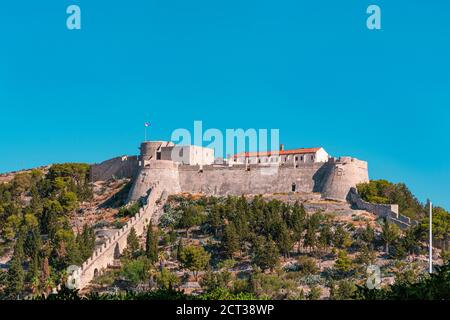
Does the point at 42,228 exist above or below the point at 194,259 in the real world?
above

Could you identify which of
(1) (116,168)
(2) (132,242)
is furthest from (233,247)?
(1) (116,168)

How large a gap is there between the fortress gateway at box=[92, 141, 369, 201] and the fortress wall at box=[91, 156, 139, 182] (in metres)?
0.47

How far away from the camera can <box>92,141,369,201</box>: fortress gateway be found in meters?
67.2

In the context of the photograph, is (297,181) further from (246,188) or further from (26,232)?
(26,232)

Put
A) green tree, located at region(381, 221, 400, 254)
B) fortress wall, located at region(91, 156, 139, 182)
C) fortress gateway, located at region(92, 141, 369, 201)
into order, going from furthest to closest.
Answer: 1. fortress wall, located at region(91, 156, 139, 182)
2. fortress gateway, located at region(92, 141, 369, 201)
3. green tree, located at region(381, 221, 400, 254)

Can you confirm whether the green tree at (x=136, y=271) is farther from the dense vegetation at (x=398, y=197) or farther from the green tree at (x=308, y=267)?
the dense vegetation at (x=398, y=197)

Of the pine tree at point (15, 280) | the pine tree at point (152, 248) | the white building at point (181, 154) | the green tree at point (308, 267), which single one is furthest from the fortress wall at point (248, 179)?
the pine tree at point (15, 280)

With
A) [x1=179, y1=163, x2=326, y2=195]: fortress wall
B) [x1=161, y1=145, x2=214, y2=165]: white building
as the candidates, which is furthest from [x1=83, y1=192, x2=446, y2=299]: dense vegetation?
[x1=161, y1=145, x2=214, y2=165]: white building

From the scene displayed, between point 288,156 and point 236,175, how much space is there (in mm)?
6039

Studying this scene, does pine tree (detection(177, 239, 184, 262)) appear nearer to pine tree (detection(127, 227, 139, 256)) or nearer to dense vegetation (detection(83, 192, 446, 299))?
dense vegetation (detection(83, 192, 446, 299))

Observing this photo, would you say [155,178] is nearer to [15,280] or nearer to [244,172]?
[244,172]

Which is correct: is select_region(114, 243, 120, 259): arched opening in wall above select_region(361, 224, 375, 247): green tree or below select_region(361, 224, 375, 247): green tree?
below

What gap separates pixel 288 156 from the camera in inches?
2906
